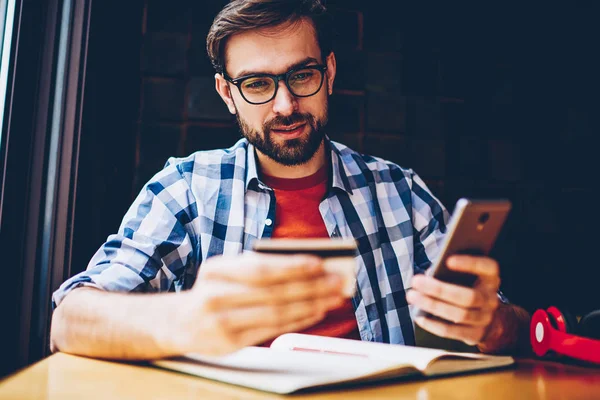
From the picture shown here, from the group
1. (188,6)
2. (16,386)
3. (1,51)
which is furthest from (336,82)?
(16,386)

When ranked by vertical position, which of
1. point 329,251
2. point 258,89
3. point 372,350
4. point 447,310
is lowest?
point 372,350

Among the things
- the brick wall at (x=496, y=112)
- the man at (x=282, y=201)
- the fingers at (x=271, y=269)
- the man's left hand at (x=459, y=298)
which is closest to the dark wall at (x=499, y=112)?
the brick wall at (x=496, y=112)

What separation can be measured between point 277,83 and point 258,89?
0.22 feet

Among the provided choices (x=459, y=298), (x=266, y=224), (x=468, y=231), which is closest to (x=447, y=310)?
(x=459, y=298)

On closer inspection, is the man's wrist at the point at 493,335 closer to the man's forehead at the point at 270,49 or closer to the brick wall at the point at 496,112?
the man's forehead at the point at 270,49

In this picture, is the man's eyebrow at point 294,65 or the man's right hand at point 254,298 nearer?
the man's right hand at point 254,298

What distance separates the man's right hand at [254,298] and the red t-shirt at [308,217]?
0.74 metres

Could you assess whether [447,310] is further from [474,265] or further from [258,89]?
[258,89]

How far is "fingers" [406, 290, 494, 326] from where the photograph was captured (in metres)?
0.82

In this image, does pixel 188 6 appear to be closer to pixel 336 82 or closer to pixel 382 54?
Result: pixel 336 82

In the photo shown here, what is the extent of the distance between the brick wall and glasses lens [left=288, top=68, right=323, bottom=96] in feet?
2.42

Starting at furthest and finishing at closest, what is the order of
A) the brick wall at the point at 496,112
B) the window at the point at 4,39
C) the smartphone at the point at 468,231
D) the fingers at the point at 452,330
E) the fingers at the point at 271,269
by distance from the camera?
the brick wall at the point at 496,112
the window at the point at 4,39
the fingers at the point at 452,330
the smartphone at the point at 468,231
the fingers at the point at 271,269

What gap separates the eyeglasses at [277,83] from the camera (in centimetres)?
147

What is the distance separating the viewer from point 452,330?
886 millimetres
